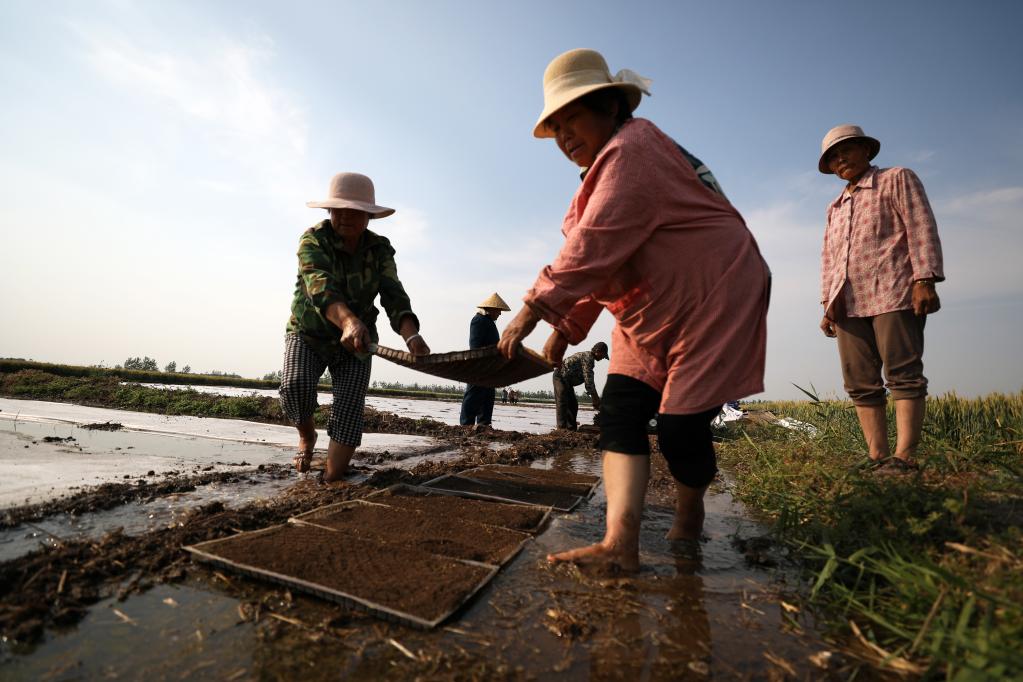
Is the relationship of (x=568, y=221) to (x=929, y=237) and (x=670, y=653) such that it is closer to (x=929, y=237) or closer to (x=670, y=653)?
(x=670, y=653)

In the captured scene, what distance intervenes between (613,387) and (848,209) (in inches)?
100

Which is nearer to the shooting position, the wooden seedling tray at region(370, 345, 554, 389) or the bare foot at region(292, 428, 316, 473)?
the wooden seedling tray at region(370, 345, 554, 389)

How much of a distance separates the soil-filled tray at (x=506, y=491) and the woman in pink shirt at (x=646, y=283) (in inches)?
37.2

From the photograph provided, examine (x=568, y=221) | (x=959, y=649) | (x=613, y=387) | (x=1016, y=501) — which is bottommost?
(x=959, y=649)

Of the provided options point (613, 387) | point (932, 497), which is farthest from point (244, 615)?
point (932, 497)

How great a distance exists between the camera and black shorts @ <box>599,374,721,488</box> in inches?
77.7

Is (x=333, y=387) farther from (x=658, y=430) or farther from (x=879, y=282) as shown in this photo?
(x=879, y=282)

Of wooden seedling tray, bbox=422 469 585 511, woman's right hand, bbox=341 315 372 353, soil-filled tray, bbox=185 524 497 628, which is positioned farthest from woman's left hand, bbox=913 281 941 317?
woman's right hand, bbox=341 315 372 353

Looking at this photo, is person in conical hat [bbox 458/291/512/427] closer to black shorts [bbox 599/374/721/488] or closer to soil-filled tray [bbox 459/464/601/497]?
soil-filled tray [bbox 459/464/601/497]

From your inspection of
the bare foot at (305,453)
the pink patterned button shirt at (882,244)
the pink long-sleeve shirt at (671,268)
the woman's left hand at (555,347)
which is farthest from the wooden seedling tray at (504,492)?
the pink patterned button shirt at (882,244)

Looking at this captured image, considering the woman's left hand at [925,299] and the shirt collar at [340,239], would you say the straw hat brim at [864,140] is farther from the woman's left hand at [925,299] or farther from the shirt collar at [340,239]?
the shirt collar at [340,239]

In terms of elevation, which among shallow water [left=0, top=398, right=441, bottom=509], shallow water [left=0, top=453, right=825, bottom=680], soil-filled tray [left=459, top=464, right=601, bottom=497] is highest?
soil-filled tray [left=459, top=464, right=601, bottom=497]

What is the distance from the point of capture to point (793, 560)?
2096 millimetres

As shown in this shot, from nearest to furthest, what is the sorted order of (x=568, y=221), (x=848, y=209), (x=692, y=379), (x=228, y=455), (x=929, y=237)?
1. (x=692, y=379)
2. (x=568, y=221)
3. (x=929, y=237)
4. (x=848, y=209)
5. (x=228, y=455)
